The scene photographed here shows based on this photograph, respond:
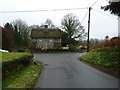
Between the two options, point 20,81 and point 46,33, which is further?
point 46,33

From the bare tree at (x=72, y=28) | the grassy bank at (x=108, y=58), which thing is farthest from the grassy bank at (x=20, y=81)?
the bare tree at (x=72, y=28)

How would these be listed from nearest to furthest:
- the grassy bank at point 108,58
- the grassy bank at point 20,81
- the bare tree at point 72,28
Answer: the grassy bank at point 20,81 → the grassy bank at point 108,58 → the bare tree at point 72,28

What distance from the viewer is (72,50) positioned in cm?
4812

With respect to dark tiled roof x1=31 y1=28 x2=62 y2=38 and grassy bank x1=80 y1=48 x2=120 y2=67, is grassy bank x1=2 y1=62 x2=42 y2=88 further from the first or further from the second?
dark tiled roof x1=31 y1=28 x2=62 y2=38

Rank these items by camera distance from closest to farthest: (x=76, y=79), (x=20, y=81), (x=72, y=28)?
(x=20, y=81)
(x=76, y=79)
(x=72, y=28)

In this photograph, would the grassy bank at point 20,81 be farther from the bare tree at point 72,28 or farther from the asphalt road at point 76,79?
the bare tree at point 72,28

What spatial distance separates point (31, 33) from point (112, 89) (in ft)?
166

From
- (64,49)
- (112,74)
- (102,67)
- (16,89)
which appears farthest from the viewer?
(64,49)

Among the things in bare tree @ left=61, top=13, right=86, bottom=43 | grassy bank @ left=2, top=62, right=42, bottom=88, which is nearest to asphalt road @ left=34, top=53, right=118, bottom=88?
grassy bank @ left=2, top=62, right=42, bottom=88

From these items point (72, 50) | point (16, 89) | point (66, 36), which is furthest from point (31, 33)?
point (16, 89)

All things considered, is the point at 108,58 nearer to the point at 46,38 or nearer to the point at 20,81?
the point at 20,81

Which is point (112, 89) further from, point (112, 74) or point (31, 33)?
point (31, 33)

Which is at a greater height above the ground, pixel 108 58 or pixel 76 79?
pixel 108 58

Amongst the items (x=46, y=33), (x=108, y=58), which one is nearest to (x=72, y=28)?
(x=46, y=33)
